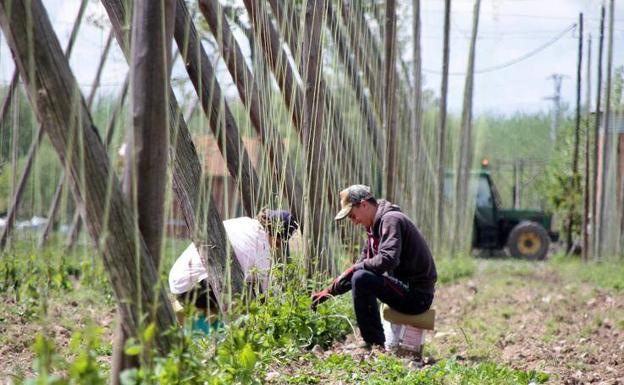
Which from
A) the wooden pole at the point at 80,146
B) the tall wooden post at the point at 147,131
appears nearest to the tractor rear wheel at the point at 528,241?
the tall wooden post at the point at 147,131

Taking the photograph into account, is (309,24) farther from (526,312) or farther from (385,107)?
(526,312)

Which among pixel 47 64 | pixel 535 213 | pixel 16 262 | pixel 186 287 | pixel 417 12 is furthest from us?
pixel 535 213

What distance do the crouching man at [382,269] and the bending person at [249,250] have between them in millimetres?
491

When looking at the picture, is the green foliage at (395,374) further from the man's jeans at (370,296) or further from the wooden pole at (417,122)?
the wooden pole at (417,122)

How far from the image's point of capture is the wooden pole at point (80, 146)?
374cm

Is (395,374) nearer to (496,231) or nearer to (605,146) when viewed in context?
(605,146)

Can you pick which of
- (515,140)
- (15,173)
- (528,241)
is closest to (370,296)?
(15,173)

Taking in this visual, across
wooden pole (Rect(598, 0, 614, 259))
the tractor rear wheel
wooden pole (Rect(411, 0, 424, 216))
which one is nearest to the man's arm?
wooden pole (Rect(411, 0, 424, 216))

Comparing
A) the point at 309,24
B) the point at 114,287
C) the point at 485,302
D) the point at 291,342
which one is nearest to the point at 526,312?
the point at 485,302

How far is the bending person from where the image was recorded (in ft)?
22.5

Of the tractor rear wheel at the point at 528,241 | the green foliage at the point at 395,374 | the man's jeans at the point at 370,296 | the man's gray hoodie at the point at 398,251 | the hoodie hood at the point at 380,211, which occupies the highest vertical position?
the hoodie hood at the point at 380,211

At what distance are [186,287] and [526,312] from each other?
17.3 ft

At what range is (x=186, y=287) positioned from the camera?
24.7 ft

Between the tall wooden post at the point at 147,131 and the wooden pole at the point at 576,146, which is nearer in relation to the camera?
the tall wooden post at the point at 147,131
